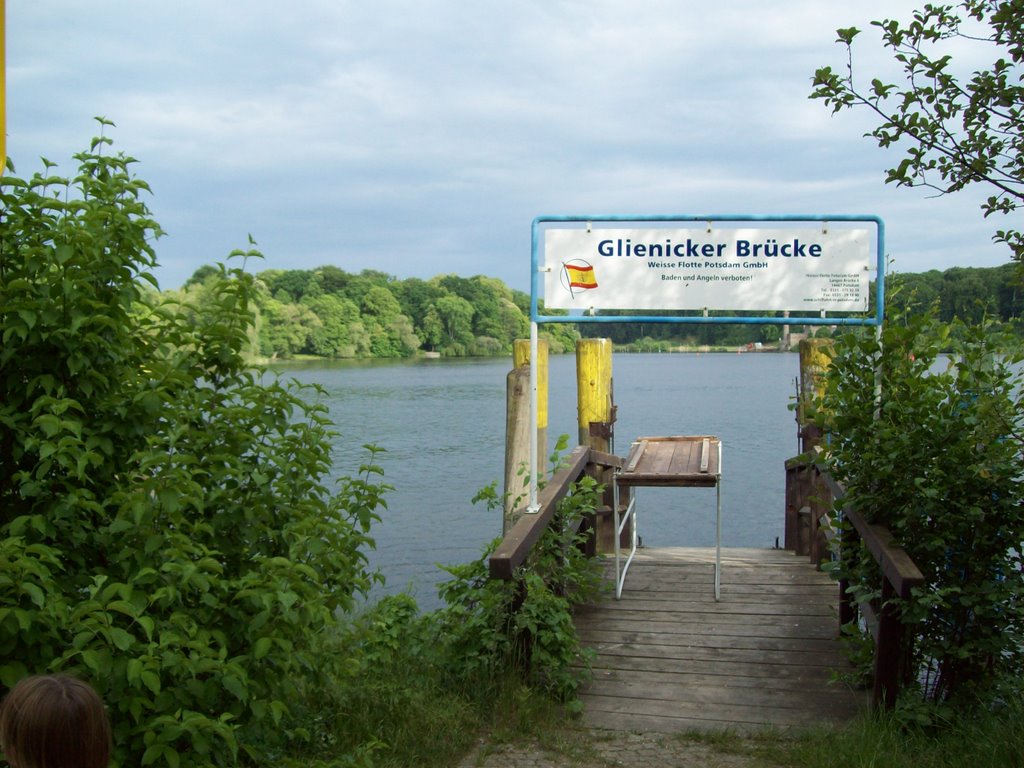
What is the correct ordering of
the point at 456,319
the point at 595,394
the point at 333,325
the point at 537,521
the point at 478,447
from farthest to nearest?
the point at 456,319, the point at 333,325, the point at 478,447, the point at 595,394, the point at 537,521

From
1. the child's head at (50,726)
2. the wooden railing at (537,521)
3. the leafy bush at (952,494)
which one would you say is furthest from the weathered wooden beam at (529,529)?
the child's head at (50,726)

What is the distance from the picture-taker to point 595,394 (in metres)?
9.83

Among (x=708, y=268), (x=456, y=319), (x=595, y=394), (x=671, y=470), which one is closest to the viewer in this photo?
(x=708, y=268)

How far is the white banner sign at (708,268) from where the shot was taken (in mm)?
5723

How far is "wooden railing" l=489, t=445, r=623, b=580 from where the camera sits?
4.96m

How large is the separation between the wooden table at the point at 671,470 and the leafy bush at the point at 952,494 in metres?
1.93

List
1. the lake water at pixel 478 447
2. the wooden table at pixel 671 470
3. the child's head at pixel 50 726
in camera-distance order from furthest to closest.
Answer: the lake water at pixel 478 447, the wooden table at pixel 671 470, the child's head at pixel 50 726

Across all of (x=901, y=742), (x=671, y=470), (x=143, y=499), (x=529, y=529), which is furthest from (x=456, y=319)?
(x=143, y=499)

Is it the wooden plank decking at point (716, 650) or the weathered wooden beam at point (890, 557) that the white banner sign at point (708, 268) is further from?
the wooden plank decking at point (716, 650)

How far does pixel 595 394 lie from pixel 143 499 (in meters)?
6.70

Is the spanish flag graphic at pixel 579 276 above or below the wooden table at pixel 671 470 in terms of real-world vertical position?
above

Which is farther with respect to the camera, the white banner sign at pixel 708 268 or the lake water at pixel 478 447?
the lake water at pixel 478 447

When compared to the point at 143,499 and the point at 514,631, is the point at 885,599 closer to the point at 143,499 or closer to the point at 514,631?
the point at 514,631

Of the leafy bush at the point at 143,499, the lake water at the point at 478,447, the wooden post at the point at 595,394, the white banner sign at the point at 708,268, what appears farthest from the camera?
the lake water at the point at 478,447
